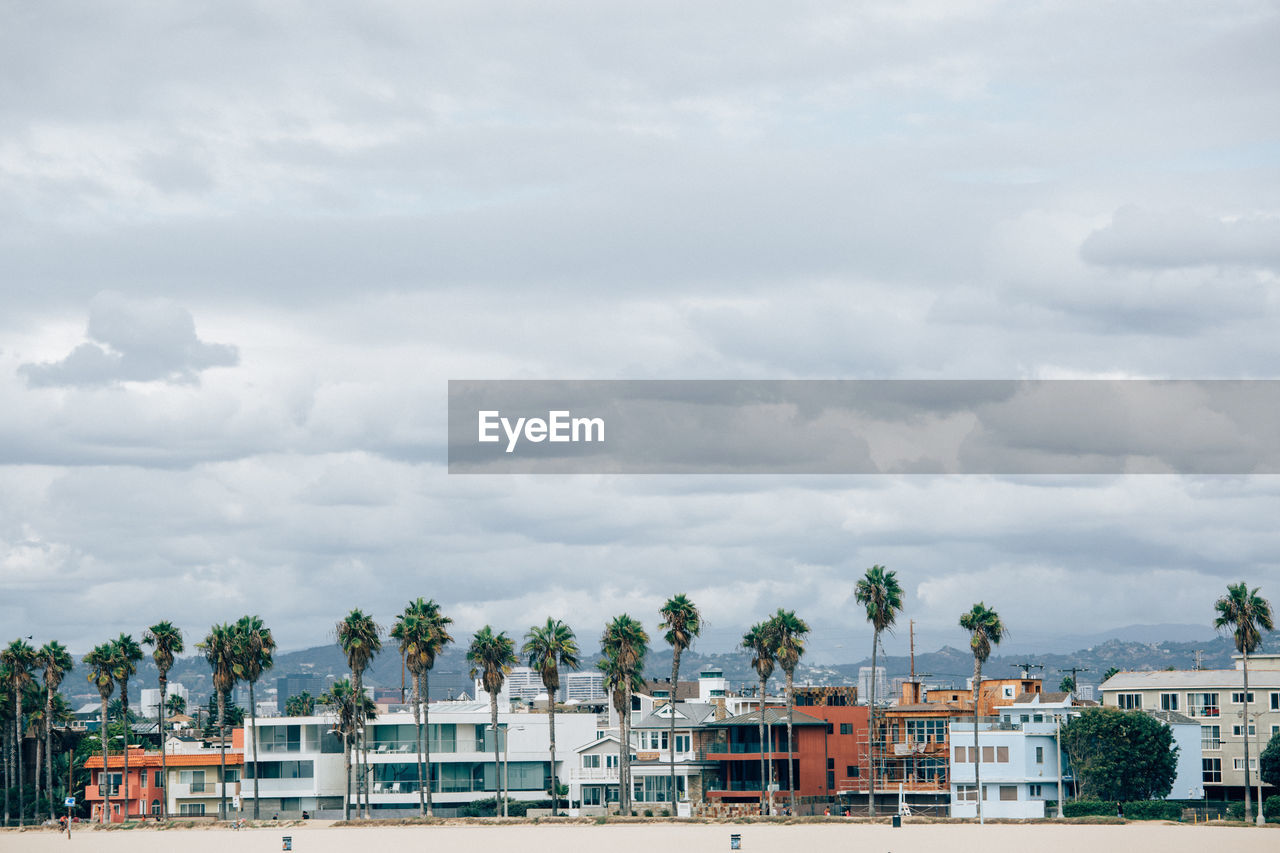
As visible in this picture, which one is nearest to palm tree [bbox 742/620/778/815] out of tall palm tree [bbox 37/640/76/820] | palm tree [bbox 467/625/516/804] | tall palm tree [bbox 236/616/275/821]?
palm tree [bbox 467/625/516/804]

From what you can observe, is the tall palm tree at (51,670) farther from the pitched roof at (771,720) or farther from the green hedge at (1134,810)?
the green hedge at (1134,810)

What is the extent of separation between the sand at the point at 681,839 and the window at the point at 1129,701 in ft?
97.8

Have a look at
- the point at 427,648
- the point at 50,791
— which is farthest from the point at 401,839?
the point at 50,791

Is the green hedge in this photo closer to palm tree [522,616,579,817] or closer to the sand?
the sand

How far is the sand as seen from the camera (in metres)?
89.4

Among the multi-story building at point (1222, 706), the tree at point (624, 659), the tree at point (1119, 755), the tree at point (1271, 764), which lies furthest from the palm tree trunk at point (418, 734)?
the tree at point (1271, 764)

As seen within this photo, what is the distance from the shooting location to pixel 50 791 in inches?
5172

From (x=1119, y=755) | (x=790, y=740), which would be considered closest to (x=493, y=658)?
(x=790, y=740)

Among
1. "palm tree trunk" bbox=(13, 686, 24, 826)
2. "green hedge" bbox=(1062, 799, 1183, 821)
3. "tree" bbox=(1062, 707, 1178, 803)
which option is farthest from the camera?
"palm tree trunk" bbox=(13, 686, 24, 826)

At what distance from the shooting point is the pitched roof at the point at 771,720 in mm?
126938

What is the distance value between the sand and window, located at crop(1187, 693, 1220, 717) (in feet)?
93.5

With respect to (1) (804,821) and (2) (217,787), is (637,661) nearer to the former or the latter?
(1) (804,821)

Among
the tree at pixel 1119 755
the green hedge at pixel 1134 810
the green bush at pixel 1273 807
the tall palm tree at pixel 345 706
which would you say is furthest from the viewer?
the tall palm tree at pixel 345 706

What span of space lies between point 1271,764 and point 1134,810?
1684 centimetres
